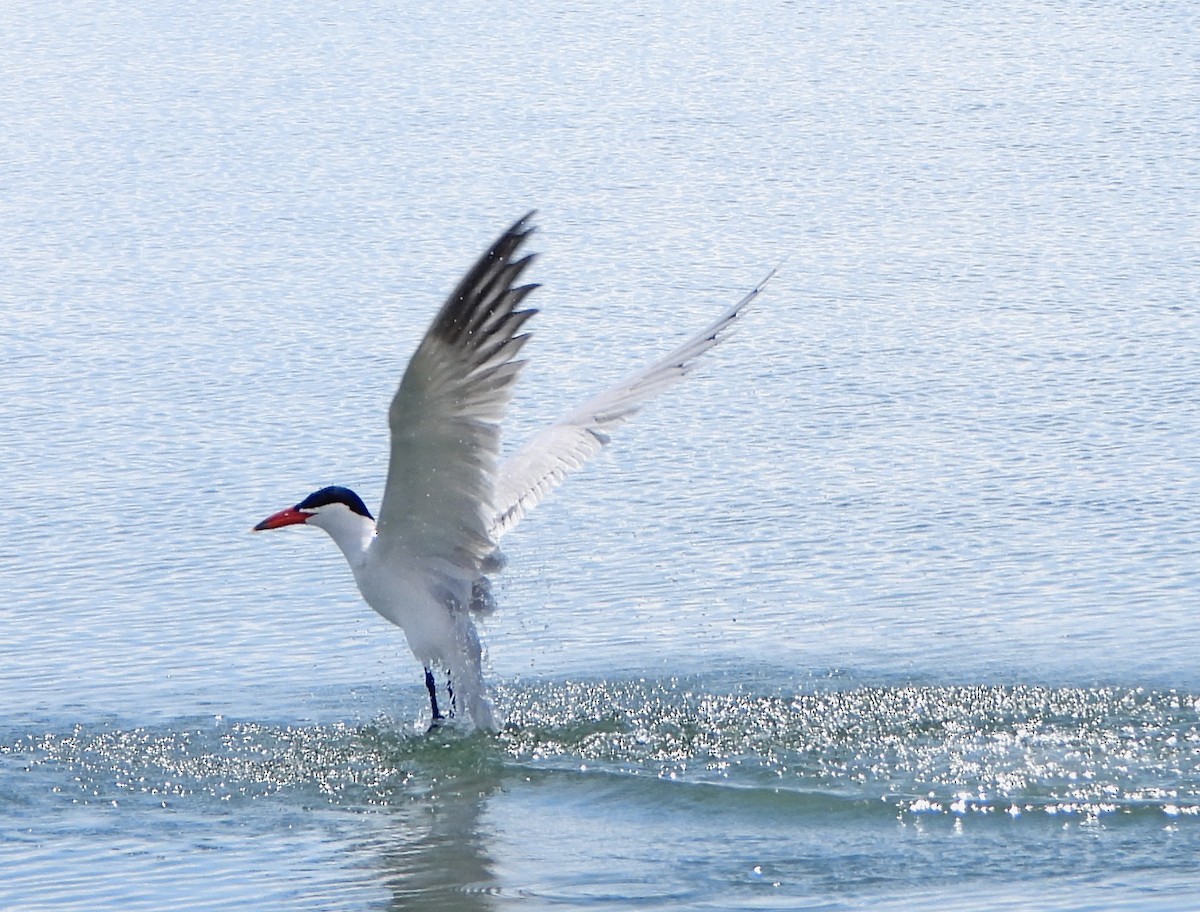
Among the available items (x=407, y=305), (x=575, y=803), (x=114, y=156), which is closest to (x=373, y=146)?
(x=114, y=156)

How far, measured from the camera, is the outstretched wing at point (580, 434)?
9422 millimetres

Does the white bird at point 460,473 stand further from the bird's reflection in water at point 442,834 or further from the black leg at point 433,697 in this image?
the bird's reflection in water at point 442,834

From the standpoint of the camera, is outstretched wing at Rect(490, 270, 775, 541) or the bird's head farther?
outstretched wing at Rect(490, 270, 775, 541)

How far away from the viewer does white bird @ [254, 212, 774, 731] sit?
793 cm

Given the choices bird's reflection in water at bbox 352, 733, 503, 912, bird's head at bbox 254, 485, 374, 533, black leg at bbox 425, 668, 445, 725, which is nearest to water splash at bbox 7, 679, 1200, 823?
bird's reflection in water at bbox 352, 733, 503, 912

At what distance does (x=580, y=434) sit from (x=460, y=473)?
161cm

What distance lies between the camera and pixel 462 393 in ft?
26.3

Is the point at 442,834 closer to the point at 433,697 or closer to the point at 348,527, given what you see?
the point at 433,697

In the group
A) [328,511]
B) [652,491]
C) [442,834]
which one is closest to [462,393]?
[328,511]

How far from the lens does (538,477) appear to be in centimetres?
951

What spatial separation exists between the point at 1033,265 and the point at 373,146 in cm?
667

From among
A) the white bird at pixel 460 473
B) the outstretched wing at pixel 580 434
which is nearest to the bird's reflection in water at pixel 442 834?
the white bird at pixel 460 473

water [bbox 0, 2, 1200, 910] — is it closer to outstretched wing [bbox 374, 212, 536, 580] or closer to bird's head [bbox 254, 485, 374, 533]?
bird's head [bbox 254, 485, 374, 533]

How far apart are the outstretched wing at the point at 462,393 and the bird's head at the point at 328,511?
39 cm
